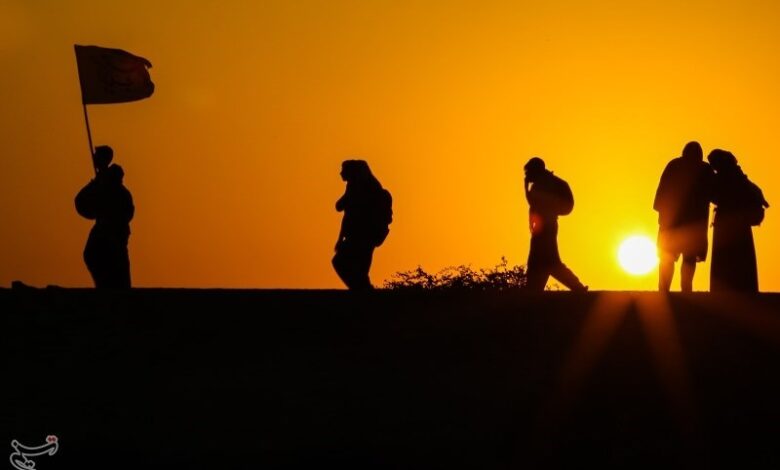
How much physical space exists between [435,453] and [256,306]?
241cm

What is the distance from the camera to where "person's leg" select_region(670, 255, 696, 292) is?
743 inches

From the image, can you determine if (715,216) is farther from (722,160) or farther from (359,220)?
(359,220)

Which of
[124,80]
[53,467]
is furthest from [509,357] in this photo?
[124,80]

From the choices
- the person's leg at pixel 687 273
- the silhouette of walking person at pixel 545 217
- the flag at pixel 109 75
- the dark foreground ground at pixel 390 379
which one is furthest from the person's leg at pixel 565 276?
the flag at pixel 109 75

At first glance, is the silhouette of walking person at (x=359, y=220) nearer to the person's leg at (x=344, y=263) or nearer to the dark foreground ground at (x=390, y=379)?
the person's leg at (x=344, y=263)

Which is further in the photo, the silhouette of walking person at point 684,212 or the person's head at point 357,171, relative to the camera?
the person's head at point 357,171

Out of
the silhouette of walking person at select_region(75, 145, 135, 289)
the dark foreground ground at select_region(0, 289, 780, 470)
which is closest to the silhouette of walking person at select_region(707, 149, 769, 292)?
the dark foreground ground at select_region(0, 289, 780, 470)

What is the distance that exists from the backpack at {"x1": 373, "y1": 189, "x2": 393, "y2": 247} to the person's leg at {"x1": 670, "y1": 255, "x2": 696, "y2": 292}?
10.2ft

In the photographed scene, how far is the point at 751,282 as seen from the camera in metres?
18.5

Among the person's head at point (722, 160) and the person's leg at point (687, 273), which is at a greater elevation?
the person's head at point (722, 160)

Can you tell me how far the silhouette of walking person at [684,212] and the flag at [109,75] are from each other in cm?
877

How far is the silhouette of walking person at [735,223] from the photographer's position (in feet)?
60.5

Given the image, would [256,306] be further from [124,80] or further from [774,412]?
[124,80]

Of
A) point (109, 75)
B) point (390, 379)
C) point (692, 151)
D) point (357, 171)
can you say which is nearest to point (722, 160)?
point (692, 151)
